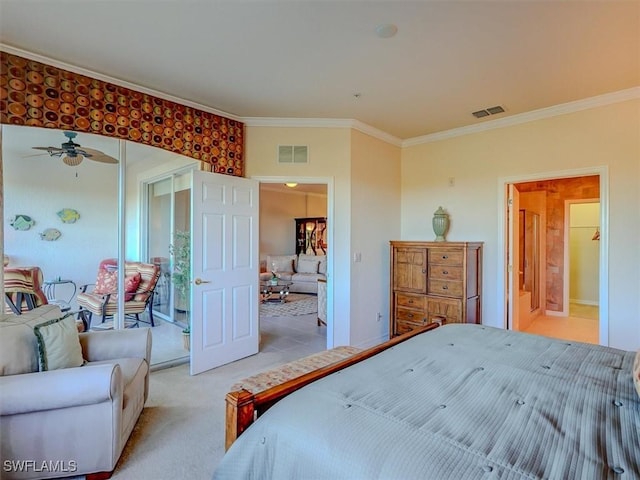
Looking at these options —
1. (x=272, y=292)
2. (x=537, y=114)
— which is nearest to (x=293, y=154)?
(x=537, y=114)

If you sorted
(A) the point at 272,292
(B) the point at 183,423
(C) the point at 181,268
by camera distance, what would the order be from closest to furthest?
1. (B) the point at 183,423
2. (C) the point at 181,268
3. (A) the point at 272,292

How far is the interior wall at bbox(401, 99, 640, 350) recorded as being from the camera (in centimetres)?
313

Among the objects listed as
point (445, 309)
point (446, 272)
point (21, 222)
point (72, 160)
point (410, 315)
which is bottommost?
point (410, 315)

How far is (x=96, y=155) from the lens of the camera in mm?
3074

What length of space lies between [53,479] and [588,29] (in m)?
4.25

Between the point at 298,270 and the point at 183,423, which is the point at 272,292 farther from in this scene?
the point at 183,423

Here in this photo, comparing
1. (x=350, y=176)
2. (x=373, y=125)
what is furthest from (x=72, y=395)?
(x=373, y=125)

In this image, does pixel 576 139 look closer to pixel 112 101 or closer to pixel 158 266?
pixel 112 101

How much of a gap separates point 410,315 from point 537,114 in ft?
8.81

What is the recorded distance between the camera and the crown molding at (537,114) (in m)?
3.15

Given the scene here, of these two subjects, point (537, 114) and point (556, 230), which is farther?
point (556, 230)

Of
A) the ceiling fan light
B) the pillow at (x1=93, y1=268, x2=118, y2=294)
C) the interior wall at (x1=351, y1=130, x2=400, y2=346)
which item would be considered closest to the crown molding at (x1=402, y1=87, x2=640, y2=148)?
the interior wall at (x1=351, y1=130, x2=400, y2=346)

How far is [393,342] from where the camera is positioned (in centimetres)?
203

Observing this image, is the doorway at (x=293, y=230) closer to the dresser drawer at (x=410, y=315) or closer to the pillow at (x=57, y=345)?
the dresser drawer at (x=410, y=315)
